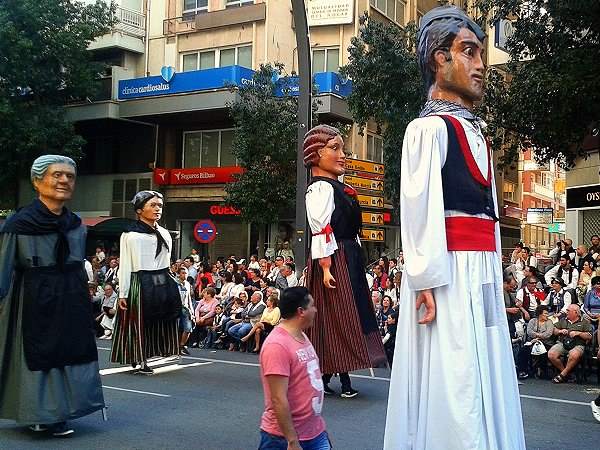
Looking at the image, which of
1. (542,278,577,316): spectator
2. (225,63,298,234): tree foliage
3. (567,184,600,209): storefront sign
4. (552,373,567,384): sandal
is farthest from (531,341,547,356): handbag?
(225,63,298,234): tree foliage

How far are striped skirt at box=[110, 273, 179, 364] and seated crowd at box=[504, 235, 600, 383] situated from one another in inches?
184

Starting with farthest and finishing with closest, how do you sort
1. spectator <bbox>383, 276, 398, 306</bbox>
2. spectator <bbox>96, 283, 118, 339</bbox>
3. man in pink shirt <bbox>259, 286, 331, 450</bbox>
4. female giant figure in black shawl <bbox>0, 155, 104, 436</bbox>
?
spectator <bbox>96, 283, 118, 339</bbox> → spectator <bbox>383, 276, 398, 306</bbox> → female giant figure in black shawl <bbox>0, 155, 104, 436</bbox> → man in pink shirt <bbox>259, 286, 331, 450</bbox>

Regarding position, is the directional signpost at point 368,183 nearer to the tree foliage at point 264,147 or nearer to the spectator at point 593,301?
the spectator at point 593,301

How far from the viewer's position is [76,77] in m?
28.1

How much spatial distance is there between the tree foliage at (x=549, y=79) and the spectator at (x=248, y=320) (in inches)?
228

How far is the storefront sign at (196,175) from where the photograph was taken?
28.2m

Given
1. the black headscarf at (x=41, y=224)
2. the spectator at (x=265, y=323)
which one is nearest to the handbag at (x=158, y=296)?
the black headscarf at (x=41, y=224)

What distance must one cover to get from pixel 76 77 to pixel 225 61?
558 centimetres

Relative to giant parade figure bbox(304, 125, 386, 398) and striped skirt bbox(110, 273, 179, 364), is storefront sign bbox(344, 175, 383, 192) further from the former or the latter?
giant parade figure bbox(304, 125, 386, 398)

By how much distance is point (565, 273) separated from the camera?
45.1ft

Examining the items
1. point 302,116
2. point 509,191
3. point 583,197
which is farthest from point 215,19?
point 509,191

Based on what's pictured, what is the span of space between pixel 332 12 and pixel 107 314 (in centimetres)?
1553

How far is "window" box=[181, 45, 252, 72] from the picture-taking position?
28328 millimetres

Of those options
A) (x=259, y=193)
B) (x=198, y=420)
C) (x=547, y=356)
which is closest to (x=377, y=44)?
(x=259, y=193)
